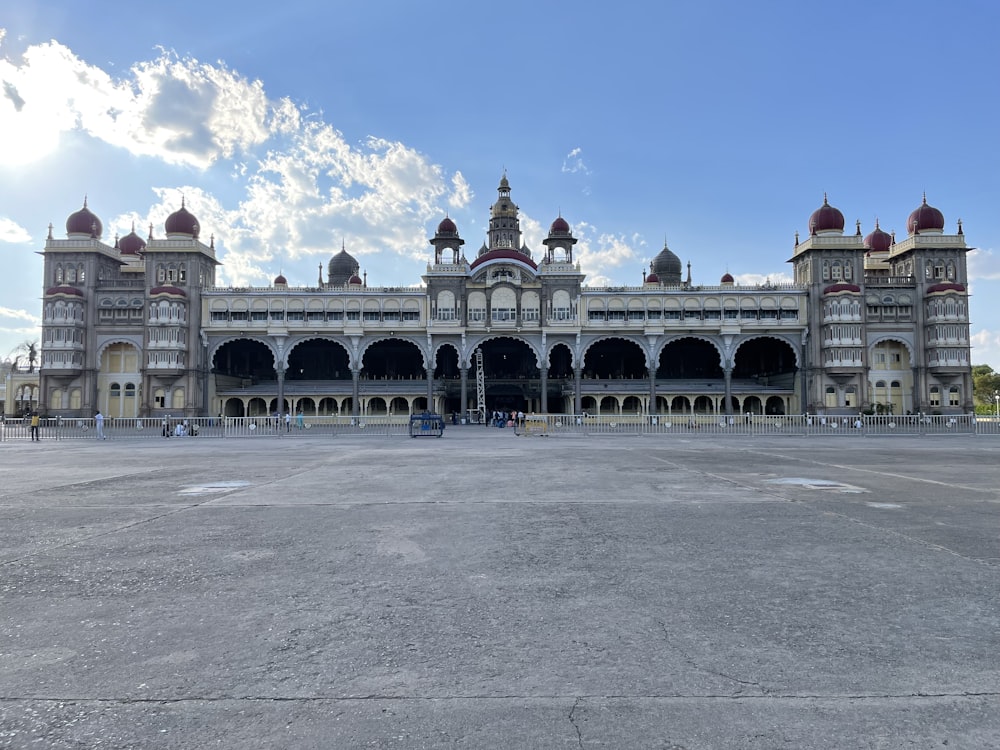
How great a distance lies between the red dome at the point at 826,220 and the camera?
55062 millimetres

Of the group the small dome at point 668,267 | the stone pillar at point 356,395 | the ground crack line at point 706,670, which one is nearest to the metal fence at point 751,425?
the stone pillar at point 356,395

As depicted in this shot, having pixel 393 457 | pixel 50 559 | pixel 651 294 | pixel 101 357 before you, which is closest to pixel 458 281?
pixel 651 294

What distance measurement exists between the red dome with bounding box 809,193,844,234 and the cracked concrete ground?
2114 inches

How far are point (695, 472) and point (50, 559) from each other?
499 inches

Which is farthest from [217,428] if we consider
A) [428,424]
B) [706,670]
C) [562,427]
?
[706,670]

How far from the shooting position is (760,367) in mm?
63531

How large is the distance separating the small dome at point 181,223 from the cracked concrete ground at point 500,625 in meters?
54.2

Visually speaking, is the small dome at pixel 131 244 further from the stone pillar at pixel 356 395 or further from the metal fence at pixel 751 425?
the metal fence at pixel 751 425

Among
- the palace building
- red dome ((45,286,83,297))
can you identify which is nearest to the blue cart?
the palace building

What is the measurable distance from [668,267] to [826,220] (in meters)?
17.0

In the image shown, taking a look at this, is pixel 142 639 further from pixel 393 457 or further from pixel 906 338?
pixel 906 338

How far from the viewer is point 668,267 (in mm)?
67875

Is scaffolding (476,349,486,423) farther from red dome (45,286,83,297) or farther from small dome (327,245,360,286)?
red dome (45,286,83,297)

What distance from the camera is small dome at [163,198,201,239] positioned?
55969 mm
